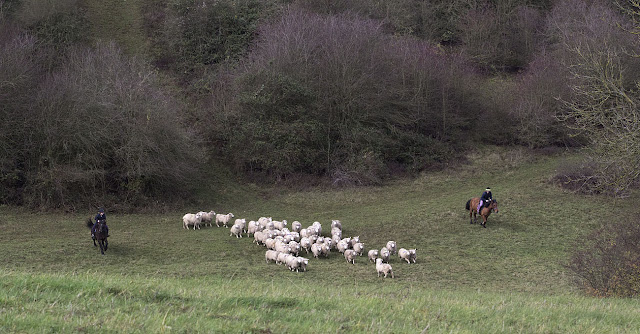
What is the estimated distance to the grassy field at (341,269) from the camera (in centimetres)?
709

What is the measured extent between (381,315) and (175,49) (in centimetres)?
4259

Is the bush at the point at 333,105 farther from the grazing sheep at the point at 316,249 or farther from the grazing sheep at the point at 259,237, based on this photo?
the grazing sheep at the point at 316,249

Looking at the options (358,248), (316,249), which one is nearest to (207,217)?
(316,249)

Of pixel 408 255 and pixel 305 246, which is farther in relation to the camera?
pixel 305 246

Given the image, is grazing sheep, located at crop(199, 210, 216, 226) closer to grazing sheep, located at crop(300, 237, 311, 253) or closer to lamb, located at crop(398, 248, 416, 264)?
grazing sheep, located at crop(300, 237, 311, 253)

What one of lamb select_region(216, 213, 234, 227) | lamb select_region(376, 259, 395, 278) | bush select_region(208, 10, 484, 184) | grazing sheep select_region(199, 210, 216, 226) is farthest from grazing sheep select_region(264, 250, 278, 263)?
bush select_region(208, 10, 484, 184)

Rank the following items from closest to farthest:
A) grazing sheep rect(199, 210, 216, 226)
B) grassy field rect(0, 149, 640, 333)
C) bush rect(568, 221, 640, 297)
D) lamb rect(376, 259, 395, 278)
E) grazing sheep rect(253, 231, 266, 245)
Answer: grassy field rect(0, 149, 640, 333) < bush rect(568, 221, 640, 297) < lamb rect(376, 259, 395, 278) < grazing sheep rect(253, 231, 266, 245) < grazing sheep rect(199, 210, 216, 226)

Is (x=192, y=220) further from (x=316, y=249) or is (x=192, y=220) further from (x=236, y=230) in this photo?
(x=316, y=249)

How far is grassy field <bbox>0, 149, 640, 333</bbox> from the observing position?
23.2 feet

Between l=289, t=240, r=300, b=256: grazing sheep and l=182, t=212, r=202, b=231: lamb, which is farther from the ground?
l=289, t=240, r=300, b=256: grazing sheep

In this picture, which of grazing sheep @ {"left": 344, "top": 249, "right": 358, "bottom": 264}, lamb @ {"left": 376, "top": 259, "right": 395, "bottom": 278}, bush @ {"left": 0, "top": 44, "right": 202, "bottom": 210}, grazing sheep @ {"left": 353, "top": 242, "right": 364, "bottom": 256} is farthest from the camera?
bush @ {"left": 0, "top": 44, "right": 202, "bottom": 210}

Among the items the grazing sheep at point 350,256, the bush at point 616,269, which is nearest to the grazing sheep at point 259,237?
the grazing sheep at point 350,256

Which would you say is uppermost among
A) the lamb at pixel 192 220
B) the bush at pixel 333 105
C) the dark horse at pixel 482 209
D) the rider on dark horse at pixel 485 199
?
the bush at pixel 333 105

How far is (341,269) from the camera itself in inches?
725
